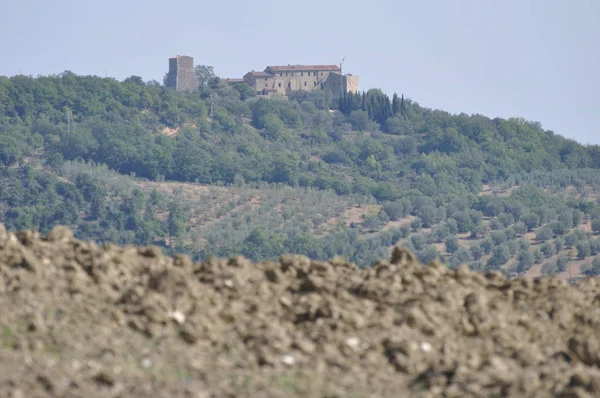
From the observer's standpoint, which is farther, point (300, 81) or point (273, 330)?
point (300, 81)

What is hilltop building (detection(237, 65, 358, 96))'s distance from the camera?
602 ft

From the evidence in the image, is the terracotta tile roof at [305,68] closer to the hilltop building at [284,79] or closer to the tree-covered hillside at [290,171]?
the hilltop building at [284,79]

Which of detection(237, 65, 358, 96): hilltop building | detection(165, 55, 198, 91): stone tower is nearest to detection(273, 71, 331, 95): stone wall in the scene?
detection(237, 65, 358, 96): hilltop building

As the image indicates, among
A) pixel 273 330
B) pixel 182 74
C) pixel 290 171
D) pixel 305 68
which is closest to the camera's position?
pixel 273 330

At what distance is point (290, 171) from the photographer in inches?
5763

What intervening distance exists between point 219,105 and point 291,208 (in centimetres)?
5076

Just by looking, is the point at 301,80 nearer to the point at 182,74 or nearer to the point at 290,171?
the point at 182,74

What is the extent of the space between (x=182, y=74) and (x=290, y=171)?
1782 inches

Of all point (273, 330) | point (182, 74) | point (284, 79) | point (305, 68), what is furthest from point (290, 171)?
point (273, 330)

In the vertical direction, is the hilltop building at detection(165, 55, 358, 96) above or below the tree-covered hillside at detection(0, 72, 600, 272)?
above

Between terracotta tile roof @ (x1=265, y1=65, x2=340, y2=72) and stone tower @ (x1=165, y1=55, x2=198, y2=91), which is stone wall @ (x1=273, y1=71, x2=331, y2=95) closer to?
terracotta tile roof @ (x1=265, y1=65, x2=340, y2=72)

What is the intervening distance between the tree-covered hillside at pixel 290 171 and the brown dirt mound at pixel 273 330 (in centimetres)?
7400

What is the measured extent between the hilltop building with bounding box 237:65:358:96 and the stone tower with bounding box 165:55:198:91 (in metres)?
5.41

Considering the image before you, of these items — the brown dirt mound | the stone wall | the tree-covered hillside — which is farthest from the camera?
the stone wall
